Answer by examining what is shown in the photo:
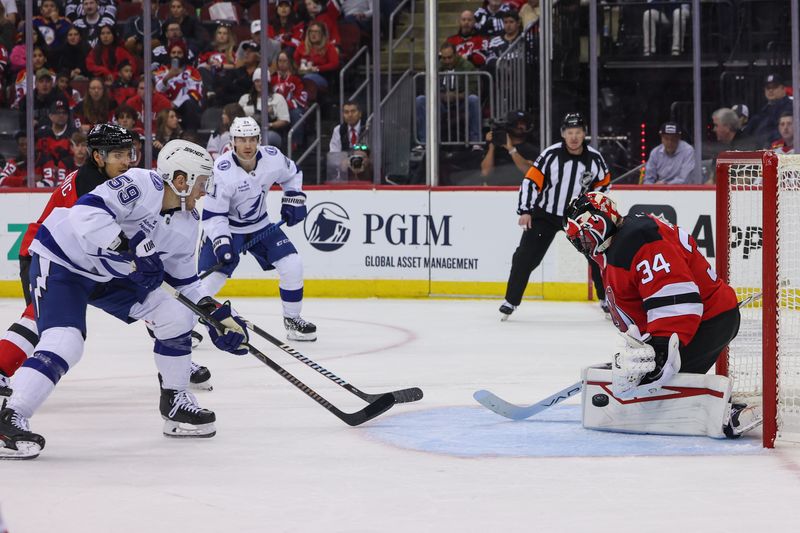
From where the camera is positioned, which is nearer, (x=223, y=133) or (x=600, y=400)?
(x=600, y=400)

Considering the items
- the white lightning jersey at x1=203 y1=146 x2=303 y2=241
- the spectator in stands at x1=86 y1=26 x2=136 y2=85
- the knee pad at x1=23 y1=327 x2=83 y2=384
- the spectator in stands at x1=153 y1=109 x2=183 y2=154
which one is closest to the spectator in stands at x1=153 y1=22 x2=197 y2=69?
the spectator in stands at x1=86 y1=26 x2=136 y2=85

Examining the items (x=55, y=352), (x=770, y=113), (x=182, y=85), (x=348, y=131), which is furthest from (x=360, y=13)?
(x=55, y=352)

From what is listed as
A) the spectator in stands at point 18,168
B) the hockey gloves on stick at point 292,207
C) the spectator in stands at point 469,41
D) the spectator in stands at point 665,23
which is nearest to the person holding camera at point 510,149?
the spectator in stands at point 469,41

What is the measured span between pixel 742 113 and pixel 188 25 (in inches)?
161

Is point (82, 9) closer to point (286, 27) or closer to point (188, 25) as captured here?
point (188, 25)

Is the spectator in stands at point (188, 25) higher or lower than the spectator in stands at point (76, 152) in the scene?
higher

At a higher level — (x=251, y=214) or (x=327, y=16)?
(x=327, y=16)

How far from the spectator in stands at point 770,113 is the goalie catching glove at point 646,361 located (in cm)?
466

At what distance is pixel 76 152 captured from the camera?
8688 mm

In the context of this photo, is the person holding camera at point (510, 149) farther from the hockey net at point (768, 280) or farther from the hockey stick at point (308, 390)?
the hockey stick at point (308, 390)

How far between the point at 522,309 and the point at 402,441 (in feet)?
13.3

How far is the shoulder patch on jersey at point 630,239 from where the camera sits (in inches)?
142

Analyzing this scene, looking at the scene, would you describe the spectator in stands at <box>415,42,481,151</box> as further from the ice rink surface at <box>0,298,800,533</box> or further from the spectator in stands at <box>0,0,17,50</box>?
the ice rink surface at <box>0,298,800,533</box>

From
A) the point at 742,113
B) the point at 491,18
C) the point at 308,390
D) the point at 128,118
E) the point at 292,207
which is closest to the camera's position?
the point at 308,390
